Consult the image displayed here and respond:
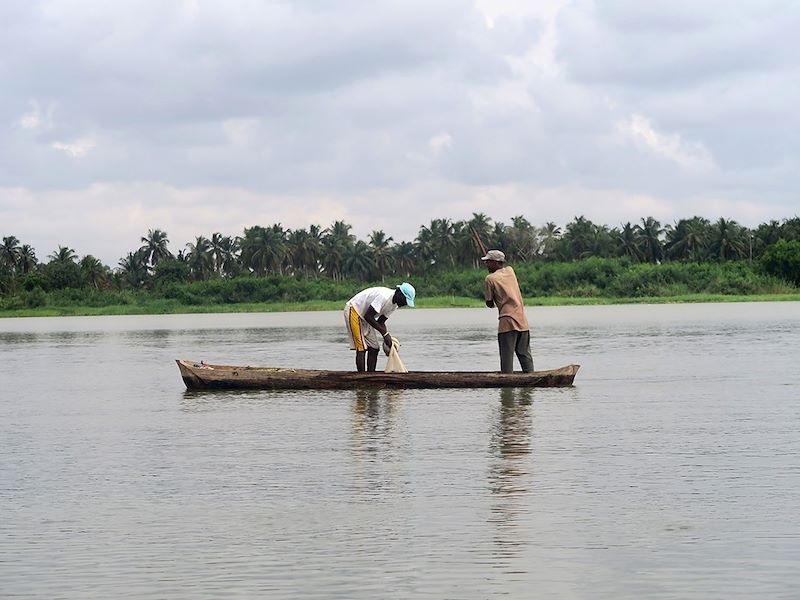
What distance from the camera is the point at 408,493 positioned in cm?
839

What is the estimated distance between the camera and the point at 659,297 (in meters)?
84.2

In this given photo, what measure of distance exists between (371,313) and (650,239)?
307ft

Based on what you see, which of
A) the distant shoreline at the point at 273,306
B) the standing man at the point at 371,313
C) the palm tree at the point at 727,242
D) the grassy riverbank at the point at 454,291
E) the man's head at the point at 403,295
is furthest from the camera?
the palm tree at the point at 727,242

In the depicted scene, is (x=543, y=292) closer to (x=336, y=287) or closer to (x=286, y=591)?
(x=336, y=287)

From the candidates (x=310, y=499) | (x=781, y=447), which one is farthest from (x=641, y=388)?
(x=310, y=499)

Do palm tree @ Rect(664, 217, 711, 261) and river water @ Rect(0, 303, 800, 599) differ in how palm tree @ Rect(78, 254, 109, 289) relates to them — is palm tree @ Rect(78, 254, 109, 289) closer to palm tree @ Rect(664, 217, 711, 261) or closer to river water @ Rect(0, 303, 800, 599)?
palm tree @ Rect(664, 217, 711, 261)

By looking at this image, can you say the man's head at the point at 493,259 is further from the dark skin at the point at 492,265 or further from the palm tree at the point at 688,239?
the palm tree at the point at 688,239

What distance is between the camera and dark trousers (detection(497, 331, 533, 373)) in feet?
54.2

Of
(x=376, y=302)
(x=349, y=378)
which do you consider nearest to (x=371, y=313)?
(x=376, y=302)

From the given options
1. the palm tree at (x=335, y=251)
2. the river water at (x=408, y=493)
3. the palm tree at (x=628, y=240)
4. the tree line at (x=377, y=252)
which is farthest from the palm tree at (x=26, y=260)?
the river water at (x=408, y=493)

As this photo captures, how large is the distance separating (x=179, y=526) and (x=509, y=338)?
9619mm

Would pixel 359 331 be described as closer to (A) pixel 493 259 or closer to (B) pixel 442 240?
(A) pixel 493 259

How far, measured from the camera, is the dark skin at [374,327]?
16.2m

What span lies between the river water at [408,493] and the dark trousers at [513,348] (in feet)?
2.30
